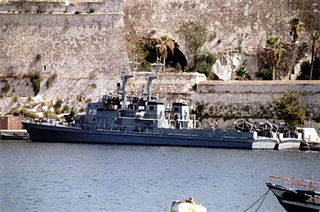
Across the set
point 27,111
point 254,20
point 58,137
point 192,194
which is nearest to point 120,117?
point 58,137

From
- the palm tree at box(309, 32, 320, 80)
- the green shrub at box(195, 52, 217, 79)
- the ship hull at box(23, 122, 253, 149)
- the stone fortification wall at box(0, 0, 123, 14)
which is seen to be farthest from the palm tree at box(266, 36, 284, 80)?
the stone fortification wall at box(0, 0, 123, 14)

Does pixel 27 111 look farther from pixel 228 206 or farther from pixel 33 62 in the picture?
pixel 228 206

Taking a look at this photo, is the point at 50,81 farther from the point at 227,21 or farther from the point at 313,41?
the point at 313,41

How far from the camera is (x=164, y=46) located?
7506 cm

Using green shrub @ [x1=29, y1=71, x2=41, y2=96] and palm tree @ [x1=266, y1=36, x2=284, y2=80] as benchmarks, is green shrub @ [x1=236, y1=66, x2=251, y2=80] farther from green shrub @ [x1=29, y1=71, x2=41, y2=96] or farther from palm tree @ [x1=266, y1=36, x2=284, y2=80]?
green shrub @ [x1=29, y1=71, x2=41, y2=96]

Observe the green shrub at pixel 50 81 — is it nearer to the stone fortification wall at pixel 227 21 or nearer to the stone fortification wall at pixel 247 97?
the stone fortification wall at pixel 227 21

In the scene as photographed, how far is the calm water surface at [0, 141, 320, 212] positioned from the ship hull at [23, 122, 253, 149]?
1387 mm

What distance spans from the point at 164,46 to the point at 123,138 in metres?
8.87

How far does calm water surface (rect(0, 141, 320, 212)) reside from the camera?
1565 inches

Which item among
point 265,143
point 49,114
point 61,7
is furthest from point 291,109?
point 61,7

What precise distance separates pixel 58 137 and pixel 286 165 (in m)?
19.2

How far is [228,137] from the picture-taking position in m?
66.4

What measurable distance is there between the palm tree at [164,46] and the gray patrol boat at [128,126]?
545 cm

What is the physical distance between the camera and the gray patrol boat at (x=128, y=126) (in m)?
67.7
